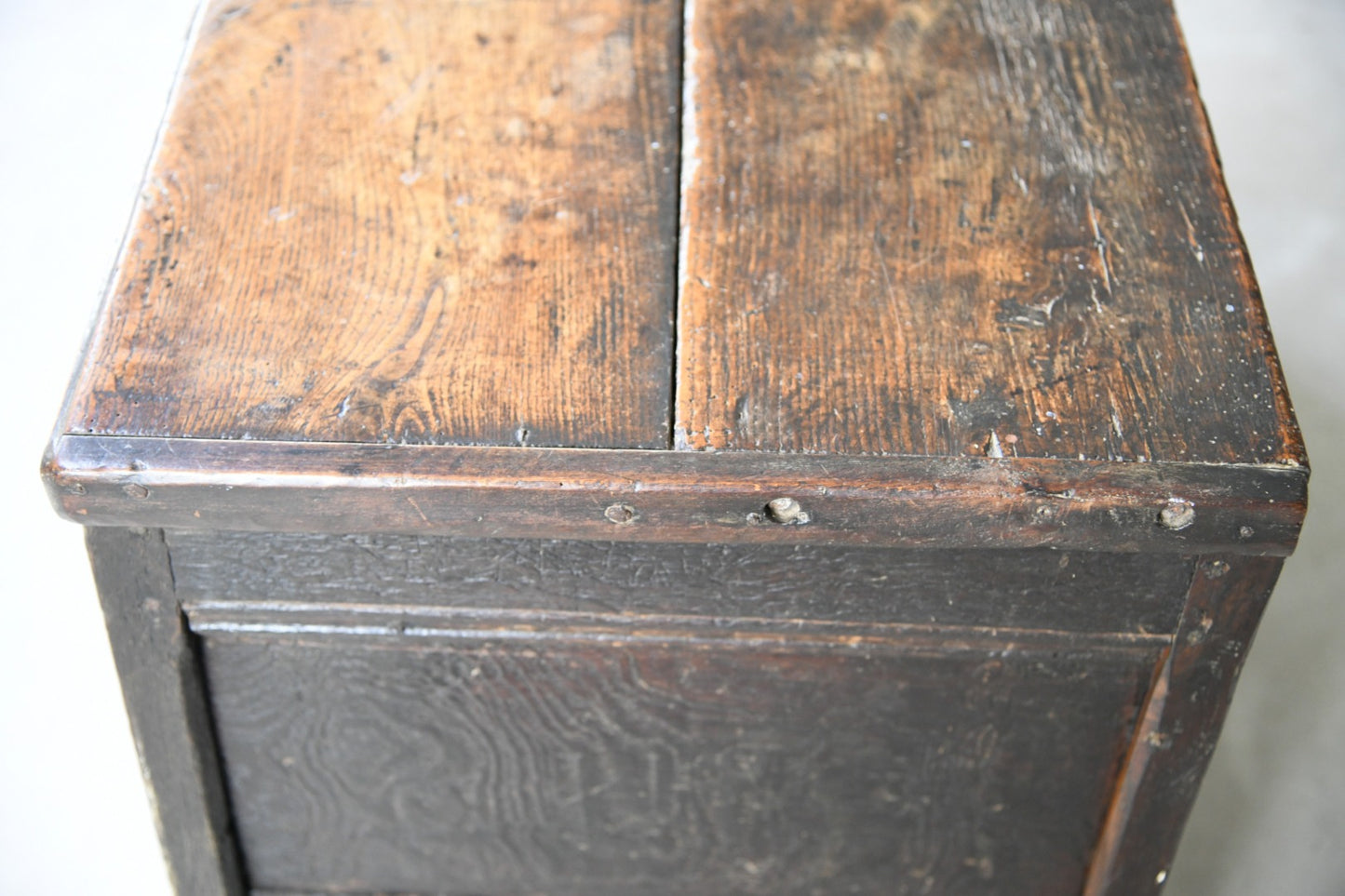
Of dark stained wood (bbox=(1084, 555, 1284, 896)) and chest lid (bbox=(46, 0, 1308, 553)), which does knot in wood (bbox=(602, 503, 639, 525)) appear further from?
dark stained wood (bbox=(1084, 555, 1284, 896))

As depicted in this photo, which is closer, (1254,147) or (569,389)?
(569,389)

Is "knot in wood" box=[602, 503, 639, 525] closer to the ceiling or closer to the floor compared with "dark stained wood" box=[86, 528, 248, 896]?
closer to the ceiling

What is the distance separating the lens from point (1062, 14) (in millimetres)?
1449

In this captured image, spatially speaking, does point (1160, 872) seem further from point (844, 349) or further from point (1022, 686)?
point (844, 349)

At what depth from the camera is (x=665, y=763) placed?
1277 mm

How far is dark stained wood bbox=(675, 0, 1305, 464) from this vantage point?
1.10m

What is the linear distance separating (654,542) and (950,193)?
427 millimetres

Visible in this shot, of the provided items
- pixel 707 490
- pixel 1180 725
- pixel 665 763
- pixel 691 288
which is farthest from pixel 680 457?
pixel 1180 725

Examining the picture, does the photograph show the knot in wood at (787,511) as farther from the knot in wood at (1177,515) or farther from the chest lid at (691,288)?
the knot in wood at (1177,515)

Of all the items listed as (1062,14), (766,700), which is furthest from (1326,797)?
(1062,14)

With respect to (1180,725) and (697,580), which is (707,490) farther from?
(1180,725)

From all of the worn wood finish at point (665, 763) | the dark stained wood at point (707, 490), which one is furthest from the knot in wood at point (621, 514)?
the worn wood finish at point (665, 763)

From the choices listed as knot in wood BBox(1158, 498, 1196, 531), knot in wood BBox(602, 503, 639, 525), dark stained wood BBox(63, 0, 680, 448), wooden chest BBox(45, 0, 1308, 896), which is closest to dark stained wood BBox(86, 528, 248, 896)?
wooden chest BBox(45, 0, 1308, 896)

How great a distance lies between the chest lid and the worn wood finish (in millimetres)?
177
